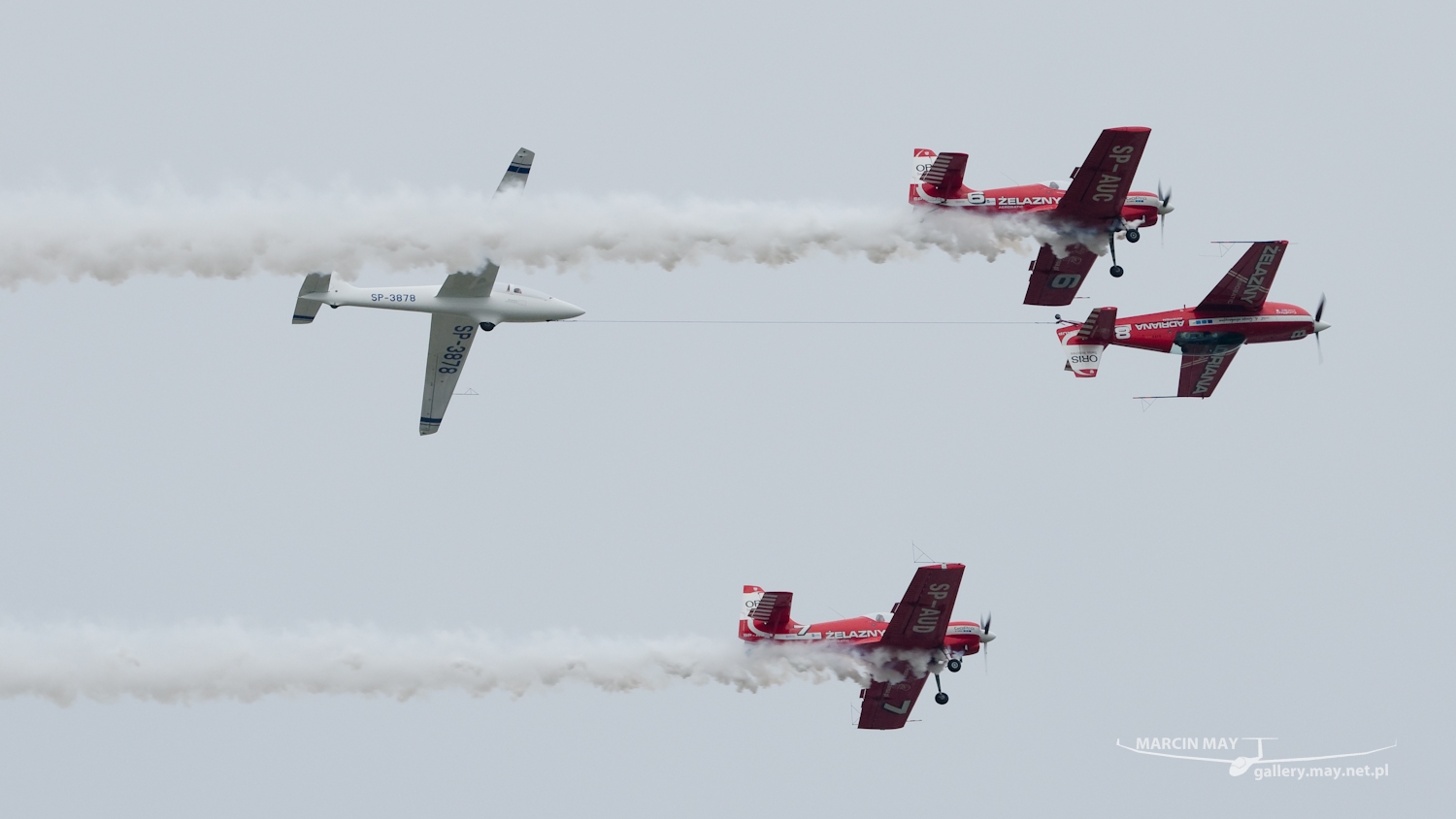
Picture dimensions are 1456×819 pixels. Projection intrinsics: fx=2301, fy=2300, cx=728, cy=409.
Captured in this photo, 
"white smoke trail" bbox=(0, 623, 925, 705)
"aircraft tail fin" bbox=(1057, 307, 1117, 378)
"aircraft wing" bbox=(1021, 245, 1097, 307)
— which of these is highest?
"aircraft wing" bbox=(1021, 245, 1097, 307)

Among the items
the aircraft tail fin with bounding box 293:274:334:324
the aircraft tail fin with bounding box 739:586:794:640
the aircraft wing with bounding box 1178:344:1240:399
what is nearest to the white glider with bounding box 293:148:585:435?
the aircraft tail fin with bounding box 293:274:334:324

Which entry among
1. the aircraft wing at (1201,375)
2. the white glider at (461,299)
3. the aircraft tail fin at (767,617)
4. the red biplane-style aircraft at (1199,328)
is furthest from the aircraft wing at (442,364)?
the aircraft wing at (1201,375)

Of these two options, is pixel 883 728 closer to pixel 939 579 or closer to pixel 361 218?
pixel 939 579

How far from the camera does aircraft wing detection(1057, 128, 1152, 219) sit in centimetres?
4747

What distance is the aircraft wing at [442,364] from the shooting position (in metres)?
53.9

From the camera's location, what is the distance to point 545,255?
4825 centimetres

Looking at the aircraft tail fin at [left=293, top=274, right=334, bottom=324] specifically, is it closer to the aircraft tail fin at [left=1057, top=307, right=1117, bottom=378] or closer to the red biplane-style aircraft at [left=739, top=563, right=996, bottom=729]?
the red biplane-style aircraft at [left=739, top=563, right=996, bottom=729]

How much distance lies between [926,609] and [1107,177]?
9891 mm

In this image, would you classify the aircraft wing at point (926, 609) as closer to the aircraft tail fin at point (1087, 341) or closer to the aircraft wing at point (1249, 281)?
the aircraft tail fin at point (1087, 341)

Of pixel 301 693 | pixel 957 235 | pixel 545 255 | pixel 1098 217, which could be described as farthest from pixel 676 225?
pixel 301 693

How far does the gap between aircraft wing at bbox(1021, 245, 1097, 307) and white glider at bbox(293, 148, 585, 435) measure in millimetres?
10319

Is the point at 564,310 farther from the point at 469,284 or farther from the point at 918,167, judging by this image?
the point at 918,167

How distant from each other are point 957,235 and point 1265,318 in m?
8.37

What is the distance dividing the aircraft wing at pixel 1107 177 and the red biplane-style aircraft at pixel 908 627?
26.1 ft
